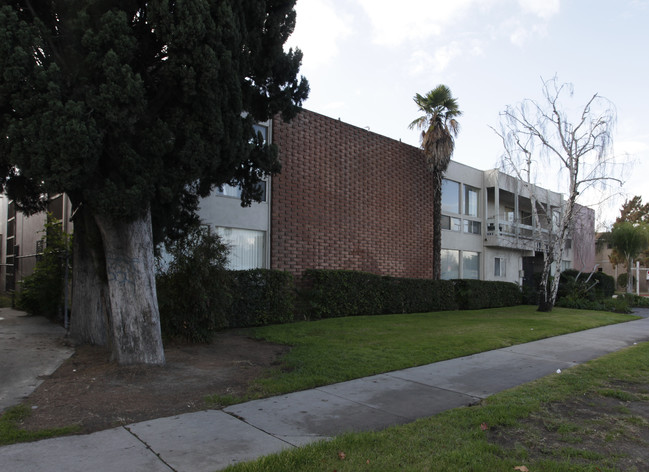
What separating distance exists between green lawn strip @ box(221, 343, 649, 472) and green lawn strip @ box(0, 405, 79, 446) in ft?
6.33

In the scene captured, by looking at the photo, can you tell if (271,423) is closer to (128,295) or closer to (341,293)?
(128,295)

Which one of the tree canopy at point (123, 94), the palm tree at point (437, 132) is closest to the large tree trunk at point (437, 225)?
the palm tree at point (437, 132)

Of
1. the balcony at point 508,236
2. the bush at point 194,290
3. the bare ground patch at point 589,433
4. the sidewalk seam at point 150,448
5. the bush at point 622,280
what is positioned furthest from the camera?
the bush at point 622,280

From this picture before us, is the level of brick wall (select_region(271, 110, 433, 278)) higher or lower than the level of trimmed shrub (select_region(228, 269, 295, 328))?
higher

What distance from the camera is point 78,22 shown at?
236 inches

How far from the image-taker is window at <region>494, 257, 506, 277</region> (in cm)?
2444

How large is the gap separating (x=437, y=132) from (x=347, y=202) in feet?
18.8

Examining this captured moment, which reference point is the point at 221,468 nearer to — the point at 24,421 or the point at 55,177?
the point at 24,421

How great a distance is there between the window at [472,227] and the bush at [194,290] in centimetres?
1643

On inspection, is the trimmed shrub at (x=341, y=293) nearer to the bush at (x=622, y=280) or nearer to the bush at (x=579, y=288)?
the bush at (x=579, y=288)

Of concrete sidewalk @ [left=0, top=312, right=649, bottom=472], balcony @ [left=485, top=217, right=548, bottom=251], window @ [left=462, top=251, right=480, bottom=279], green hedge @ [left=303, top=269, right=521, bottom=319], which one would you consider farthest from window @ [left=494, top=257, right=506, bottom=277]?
concrete sidewalk @ [left=0, top=312, right=649, bottom=472]

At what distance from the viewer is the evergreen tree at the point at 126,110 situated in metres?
5.67

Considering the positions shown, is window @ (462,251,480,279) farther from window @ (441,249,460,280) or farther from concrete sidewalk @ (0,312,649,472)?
concrete sidewalk @ (0,312,649,472)

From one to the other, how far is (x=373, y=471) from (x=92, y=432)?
267 centimetres
